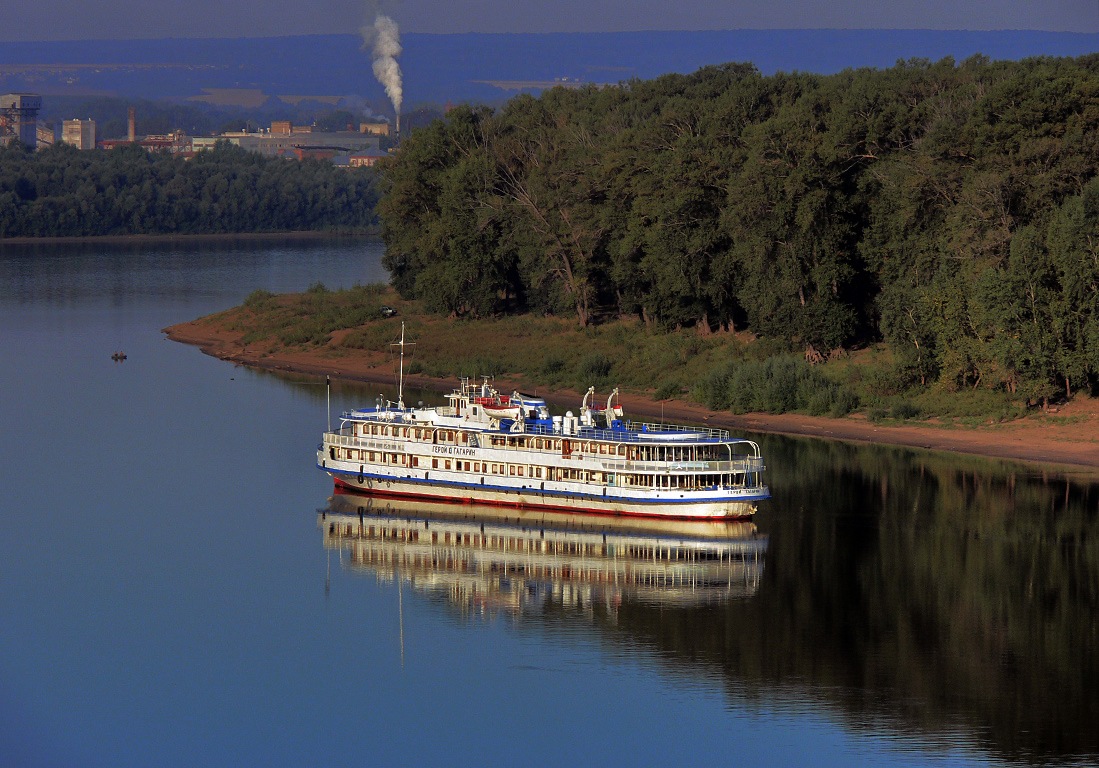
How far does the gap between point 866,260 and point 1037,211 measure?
10.2 m

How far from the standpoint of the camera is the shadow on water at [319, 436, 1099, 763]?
40188 mm

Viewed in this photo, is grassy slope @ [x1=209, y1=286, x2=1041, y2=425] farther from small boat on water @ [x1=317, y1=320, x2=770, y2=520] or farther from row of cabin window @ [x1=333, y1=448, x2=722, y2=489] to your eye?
row of cabin window @ [x1=333, y1=448, x2=722, y2=489]

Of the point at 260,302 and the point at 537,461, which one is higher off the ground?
the point at 260,302

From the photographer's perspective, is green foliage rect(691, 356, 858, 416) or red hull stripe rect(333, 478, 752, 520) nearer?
red hull stripe rect(333, 478, 752, 520)

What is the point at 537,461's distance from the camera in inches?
2253

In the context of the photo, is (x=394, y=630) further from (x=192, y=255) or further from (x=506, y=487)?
(x=192, y=255)

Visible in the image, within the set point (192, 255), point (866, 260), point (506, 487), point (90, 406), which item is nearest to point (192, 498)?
point (506, 487)

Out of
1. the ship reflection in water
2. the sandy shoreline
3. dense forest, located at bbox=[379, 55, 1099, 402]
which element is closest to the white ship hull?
the ship reflection in water

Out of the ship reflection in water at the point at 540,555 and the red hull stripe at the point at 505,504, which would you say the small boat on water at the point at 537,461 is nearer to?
the red hull stripe at the point at 505,504

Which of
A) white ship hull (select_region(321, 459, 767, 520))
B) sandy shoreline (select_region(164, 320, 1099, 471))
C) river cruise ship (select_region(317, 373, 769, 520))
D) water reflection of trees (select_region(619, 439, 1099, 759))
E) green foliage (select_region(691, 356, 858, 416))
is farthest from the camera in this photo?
green foliage (select_region(691, 356, 858, 416))

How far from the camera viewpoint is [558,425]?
5775cm

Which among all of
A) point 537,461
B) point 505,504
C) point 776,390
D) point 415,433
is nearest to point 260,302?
point 776,390

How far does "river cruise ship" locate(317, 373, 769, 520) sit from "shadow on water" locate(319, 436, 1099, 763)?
2.83ft

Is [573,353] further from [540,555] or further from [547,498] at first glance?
[540,555]
